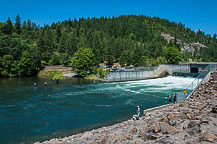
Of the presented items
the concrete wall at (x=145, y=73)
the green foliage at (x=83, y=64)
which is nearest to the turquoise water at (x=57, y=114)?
the concrete wall at (x=145, y=73)

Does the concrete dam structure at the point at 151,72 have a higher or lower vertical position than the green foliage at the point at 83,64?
lower

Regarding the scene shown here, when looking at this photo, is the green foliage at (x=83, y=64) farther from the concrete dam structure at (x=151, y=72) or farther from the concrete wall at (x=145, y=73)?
the concrete dam structure at (x=151, y=72)

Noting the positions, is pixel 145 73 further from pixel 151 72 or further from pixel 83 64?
pixel 83 64

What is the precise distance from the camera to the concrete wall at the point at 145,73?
5515cm

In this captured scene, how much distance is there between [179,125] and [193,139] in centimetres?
311

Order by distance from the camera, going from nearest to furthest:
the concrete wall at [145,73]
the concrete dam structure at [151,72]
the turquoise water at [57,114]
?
the turquoise water at [57,114], the concrete wall at [145,73], the concrete dam structure at [151,72]

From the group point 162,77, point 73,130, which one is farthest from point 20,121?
point 162,77

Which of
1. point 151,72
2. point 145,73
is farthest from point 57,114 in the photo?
point 151,72

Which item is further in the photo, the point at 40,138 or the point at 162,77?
the point at 162,77

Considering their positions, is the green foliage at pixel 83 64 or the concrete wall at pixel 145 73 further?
the green foliage at pixel 83 64

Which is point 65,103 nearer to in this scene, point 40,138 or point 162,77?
point 40,138

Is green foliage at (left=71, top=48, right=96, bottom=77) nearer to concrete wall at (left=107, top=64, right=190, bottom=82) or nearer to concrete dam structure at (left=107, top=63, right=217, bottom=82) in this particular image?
concrete wall at (left=107, top=64, right=190, bottom=82)

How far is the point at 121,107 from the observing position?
2633cm

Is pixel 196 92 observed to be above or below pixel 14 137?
above
